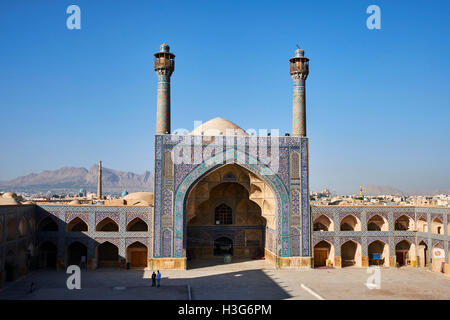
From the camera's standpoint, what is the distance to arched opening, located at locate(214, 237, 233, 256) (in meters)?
26.8

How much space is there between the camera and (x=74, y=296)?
52.8 feet

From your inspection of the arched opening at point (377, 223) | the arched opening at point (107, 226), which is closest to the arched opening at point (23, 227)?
the arched opening at point (107, 226)

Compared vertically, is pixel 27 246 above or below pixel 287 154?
below

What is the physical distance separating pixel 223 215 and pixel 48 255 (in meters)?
10.6

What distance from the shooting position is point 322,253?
23875mm

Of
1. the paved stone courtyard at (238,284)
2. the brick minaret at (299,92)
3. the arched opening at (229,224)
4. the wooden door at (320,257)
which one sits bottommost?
the paved stone courtyard at (238,284)

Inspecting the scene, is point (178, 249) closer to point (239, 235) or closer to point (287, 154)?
point (239, 235)

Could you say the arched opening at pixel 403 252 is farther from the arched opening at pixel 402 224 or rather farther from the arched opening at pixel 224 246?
the arched opening at pixel 224 246

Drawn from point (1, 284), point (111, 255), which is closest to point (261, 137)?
point (111, 255)

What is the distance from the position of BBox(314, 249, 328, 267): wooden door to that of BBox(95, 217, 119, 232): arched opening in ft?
38.1

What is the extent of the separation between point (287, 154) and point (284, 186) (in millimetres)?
1773

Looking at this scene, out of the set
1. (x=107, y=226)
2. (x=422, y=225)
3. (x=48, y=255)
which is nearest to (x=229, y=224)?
(x=107, y=226)

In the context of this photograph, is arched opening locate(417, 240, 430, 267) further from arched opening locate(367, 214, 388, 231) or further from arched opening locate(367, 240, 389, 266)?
arched opening locate(367, 214, 388, 231)

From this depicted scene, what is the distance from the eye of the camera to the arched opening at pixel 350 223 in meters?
23.7
